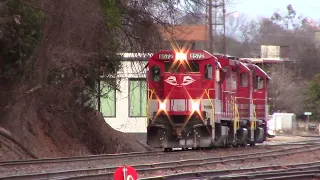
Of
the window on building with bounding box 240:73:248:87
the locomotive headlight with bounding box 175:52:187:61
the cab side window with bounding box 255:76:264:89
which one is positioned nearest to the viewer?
the locomotive headlight with bounding box 175:52:187:61

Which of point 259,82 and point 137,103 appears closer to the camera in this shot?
point 259,82

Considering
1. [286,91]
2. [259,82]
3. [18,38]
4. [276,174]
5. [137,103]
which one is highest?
[18,38]

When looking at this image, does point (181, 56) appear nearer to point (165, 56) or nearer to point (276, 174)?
point (165, 56)

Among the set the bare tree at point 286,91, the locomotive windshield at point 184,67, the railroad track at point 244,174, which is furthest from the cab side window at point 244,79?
the bare tree at point 286,91

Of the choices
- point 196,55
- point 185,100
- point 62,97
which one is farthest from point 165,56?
point 62,97

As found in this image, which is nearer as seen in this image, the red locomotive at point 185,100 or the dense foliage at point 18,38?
the dense foliage at point 18,38

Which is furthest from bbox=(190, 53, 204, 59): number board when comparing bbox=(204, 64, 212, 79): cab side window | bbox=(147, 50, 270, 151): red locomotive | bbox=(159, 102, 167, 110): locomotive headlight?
bbox=(159, 102, 167, 110): locomotive headlight

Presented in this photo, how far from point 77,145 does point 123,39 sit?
4.83 m

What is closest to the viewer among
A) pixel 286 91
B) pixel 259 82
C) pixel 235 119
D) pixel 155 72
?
pixel 155 72

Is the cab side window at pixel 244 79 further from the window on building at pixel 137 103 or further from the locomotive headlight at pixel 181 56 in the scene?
the window on building at pixel 137 103

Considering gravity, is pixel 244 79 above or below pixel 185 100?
above

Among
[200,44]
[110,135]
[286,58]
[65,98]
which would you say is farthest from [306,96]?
[65,98]

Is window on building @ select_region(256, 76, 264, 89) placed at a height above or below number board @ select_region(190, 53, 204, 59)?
below

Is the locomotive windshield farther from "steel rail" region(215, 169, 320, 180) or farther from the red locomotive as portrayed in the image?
"steel rail" region(215, 169, 320, 180)
